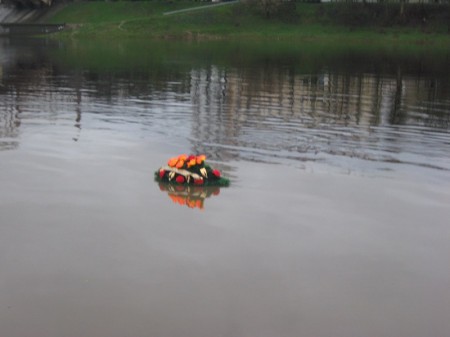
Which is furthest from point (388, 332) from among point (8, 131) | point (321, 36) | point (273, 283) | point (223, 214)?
point (321, 36)

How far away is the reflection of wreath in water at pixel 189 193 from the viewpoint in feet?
34.9

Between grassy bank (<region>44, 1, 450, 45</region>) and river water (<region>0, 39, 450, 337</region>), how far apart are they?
48068mm

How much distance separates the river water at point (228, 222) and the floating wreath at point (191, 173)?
0.96 feet

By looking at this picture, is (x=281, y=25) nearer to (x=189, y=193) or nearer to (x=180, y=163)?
(x=180, y=163)

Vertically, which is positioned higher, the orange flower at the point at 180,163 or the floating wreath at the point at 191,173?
the orange flower at the point at 180,163

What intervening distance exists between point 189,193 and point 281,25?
211ft

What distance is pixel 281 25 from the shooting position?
73125 millimetres

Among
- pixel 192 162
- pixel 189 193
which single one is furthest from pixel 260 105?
pixel 189 193

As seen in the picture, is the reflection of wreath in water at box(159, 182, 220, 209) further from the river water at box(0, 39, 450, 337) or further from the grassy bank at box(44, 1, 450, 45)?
the grassy bank at box(44, 1, 450, 45)

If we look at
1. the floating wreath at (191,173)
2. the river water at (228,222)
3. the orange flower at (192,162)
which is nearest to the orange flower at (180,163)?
the floating wreath at (191,173)

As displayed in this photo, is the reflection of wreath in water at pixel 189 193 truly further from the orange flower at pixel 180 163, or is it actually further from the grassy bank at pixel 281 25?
the grassy bank at pixel 281 25

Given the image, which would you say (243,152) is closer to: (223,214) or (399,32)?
(223,214)

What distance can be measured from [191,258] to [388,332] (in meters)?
2.57

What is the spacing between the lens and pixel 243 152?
1431 centimetres
